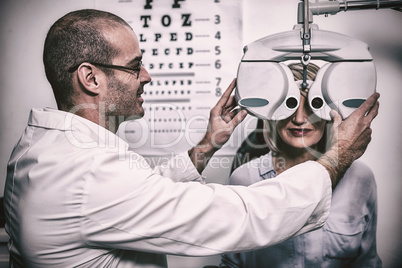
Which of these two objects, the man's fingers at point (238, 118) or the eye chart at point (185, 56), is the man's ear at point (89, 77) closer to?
the eye chart at point (185, 56)

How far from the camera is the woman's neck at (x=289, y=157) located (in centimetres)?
94

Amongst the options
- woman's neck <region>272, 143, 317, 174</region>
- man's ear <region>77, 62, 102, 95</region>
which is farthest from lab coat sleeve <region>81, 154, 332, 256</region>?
woman's neck <region>272, 143, 317, 174</region>

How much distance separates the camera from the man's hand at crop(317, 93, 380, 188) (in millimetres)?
669

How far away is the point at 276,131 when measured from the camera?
0.94 metres

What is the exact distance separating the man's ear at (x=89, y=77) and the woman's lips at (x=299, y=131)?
0.51m

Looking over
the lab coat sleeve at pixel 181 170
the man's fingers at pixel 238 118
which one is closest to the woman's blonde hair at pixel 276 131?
the man's fingers at pixel 238 118

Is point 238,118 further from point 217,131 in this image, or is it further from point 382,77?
point 382,77

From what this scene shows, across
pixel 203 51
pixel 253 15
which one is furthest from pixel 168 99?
pixel 253 15

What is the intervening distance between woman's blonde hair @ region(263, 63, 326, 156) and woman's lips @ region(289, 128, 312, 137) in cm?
5

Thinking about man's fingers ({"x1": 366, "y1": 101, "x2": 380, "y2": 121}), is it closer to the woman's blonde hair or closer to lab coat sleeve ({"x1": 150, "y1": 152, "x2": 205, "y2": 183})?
the woman's blonde hair

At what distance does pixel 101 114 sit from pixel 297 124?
1.64ft

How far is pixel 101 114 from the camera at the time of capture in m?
0.77

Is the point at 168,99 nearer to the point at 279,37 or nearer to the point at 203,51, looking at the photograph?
the point at 203,51

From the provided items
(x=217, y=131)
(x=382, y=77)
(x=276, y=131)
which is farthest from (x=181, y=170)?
(x=382, y=77)
